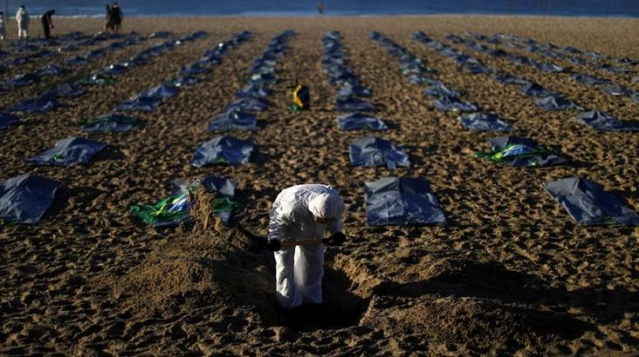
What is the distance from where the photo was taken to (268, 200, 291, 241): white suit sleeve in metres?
5.88

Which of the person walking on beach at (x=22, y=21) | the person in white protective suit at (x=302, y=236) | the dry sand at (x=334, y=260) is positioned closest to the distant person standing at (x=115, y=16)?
the person walking on beach at (x=22, y=21)

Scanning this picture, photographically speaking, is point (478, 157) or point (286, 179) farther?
point (478, 157)

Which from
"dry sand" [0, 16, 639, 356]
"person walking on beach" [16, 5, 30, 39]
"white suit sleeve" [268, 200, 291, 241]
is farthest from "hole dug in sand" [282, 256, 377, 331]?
"person walking on beach" [16, 5, 30, 39]

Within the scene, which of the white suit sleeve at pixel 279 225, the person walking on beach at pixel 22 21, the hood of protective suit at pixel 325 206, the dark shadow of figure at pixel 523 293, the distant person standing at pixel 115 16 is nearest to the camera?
the hood of protective suit at pixel 325 206

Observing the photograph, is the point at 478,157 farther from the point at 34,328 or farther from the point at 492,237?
the point at 34,328

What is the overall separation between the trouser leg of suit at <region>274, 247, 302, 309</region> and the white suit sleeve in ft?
0.46

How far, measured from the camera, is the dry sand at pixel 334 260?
553cm

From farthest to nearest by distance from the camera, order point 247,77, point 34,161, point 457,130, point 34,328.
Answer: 1. point 247,77
2. point 457,130
3. point 34,161
4. point 34,328

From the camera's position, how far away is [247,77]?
19.8 meters

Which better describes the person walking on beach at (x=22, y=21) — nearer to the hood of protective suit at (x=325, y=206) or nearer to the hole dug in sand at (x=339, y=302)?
the hole dug in sand at (x=339, y=302)

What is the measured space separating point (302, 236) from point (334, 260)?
144 cm

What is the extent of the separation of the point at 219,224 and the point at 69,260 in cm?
170

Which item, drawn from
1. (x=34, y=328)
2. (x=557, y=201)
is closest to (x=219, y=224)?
(x=34, y=328)

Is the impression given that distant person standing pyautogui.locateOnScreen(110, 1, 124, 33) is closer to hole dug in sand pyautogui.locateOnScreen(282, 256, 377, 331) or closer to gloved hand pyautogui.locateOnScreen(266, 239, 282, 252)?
hole dug in sand pyautogui.locateOnScreen(282, 256, 377, 331)
